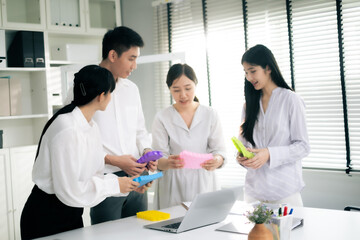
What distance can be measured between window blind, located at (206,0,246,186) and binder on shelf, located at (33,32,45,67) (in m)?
1.70

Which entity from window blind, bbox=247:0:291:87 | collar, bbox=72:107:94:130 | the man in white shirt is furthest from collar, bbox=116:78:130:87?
window blind, bbox=247:0:291:87

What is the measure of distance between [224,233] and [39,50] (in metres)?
3.12

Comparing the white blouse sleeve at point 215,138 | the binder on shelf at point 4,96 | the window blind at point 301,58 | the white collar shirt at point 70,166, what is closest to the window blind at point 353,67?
the window blind at point 301,58

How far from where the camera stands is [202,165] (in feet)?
7.55

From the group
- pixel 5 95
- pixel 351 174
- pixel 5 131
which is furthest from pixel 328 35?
pixel 5 131

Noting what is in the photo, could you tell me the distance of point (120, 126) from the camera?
7.54 feet

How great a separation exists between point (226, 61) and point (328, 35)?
104 cm

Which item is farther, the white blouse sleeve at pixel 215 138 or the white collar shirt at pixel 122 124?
the white blouse sleeve at pixel 215 138

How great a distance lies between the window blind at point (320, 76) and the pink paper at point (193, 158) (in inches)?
59.1

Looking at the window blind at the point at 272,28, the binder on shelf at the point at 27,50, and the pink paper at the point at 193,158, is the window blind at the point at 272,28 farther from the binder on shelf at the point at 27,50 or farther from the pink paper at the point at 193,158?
the binder on shelf at the point at 27,50

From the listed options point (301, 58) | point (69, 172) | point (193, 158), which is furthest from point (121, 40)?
point (301, 58)

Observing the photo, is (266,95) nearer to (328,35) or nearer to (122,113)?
(122,113)

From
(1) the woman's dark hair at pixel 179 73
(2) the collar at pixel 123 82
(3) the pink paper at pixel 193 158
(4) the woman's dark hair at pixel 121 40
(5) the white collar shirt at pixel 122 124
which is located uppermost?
(4) the woman's dark hair at pixel 121 40

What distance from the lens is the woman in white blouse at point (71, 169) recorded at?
65.8 inches
